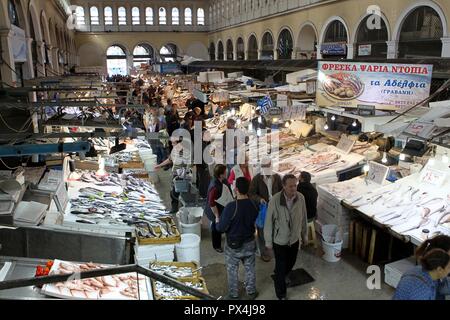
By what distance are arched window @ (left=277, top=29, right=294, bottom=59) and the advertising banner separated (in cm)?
1747

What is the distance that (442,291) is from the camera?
3633 mm

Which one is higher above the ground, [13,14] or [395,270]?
[13,14]

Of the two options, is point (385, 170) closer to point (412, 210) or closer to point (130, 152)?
point (412, 210)

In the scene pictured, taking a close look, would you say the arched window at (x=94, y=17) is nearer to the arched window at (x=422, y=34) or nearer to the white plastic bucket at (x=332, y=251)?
the arched window at (x=422, y=34)

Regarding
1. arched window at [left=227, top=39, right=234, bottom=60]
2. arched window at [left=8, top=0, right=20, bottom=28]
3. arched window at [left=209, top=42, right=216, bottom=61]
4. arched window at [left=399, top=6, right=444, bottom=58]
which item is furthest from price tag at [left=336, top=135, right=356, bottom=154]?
arched window at [left=209, top=42, right=216, bottom=61]

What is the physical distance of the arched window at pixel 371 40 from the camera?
1656 centimetres

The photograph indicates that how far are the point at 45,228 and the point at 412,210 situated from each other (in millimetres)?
5121

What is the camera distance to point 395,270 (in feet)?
19.5

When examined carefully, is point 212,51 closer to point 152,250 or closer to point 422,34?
point 422,34

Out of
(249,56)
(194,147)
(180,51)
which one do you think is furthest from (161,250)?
(180,51)

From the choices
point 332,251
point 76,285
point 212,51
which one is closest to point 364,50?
point 332,251

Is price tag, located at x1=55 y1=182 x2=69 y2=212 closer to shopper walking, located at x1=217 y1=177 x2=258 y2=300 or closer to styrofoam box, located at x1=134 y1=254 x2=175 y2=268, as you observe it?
styrofoam box, located at x1=134 y1=254 x2=175 y2=268

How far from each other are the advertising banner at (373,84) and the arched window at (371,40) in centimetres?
1009

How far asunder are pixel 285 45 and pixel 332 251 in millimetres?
20932
